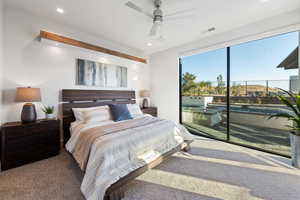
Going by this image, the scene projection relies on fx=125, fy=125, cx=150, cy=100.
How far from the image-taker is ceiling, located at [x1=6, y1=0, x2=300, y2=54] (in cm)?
225

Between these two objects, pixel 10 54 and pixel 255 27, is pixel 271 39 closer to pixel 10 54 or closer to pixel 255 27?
pixel 255 27

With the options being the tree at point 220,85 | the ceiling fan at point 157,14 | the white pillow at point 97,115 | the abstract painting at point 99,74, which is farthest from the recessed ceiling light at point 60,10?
the tree at point 220,85

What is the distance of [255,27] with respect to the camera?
2.84m

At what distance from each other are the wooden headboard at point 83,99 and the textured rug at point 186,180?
0.80 m

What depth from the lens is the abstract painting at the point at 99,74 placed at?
10.6 feet

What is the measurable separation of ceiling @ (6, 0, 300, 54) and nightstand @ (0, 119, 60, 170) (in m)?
2.20

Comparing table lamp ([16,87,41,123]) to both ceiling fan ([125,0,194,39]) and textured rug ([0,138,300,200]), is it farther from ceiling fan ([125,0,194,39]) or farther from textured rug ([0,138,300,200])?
ceiling fan ([125,0,194,39])

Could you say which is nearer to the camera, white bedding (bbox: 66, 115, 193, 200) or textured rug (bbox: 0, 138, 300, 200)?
white bedding (bbox: 66, 115, 193, 200)

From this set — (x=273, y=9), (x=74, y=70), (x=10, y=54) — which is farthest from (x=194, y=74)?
(x=10, y=54)

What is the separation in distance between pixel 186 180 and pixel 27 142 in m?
2.77

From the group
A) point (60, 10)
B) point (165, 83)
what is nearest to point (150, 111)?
point (165, 83)

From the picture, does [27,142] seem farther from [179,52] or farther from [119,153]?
[179,52]

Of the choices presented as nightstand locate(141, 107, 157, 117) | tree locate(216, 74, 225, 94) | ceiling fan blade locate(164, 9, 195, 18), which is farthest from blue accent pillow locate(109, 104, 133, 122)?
tree locate(216, 74, 225, 94)

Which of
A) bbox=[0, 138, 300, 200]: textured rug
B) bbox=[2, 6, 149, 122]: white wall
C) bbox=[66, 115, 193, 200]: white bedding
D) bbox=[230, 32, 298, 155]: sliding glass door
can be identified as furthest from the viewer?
bbox=[230, 32, 298, 155]: sliding glass door
